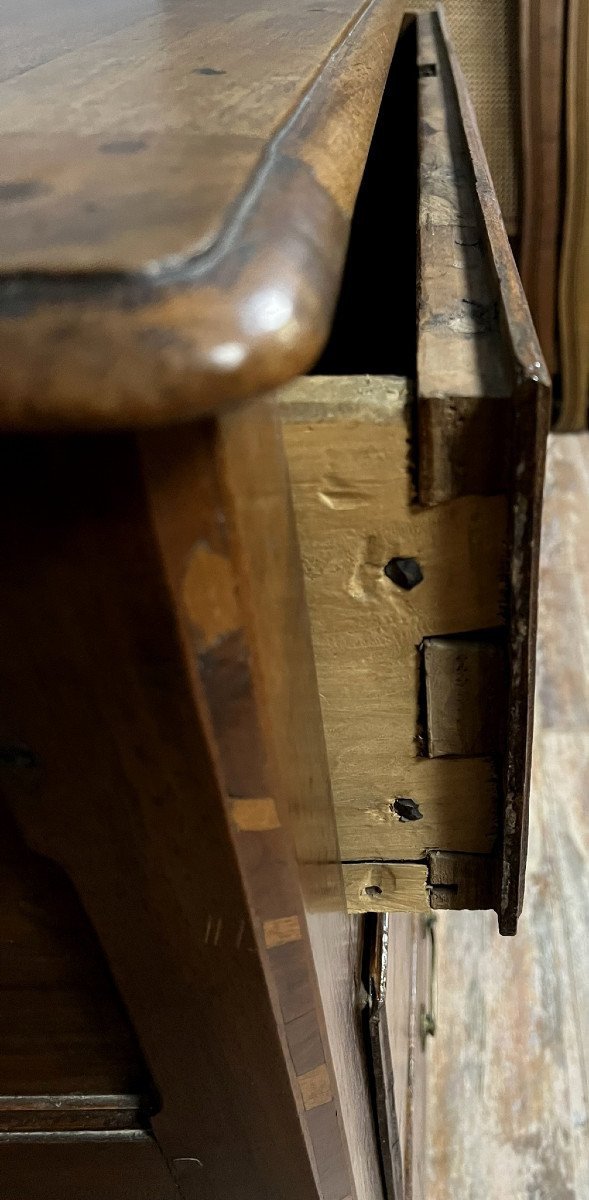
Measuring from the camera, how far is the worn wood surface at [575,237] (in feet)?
5.08

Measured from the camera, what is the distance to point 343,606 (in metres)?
0.32

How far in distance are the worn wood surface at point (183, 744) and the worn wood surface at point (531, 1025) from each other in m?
0.69

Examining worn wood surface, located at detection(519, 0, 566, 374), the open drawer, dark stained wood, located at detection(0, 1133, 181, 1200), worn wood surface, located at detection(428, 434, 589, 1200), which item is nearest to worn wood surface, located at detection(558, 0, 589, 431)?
worn wood surface, located at detection(519, 0, 566, 374)

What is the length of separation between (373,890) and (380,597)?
0.19 meters

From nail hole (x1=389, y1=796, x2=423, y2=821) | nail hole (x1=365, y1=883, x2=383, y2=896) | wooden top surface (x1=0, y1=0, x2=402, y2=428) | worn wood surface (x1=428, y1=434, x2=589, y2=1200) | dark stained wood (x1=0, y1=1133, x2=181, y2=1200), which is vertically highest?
wooden top surface (x1=0, y1=0, x2=402, y2=428)

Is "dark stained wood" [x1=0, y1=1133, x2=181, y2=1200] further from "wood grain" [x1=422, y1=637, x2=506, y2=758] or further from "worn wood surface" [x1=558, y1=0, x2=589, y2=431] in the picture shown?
"worn wood surface" [x1=558, y1=0, x2=589, y2=431]

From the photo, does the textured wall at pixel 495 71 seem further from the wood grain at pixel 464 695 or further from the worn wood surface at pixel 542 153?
the wood grain at pixel 464 695

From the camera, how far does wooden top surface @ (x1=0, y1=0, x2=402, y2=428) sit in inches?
6.2

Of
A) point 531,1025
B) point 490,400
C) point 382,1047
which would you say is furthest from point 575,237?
point 490,400

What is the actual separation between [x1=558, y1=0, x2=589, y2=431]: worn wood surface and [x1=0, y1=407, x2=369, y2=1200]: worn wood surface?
1613 mm

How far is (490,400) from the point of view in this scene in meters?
0.25

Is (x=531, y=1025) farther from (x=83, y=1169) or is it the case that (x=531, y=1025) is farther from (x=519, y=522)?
(x=519, y=522)

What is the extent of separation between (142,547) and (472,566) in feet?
0.45

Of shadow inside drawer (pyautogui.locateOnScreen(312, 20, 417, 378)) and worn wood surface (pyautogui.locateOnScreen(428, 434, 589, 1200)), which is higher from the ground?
shadow inside drawer (pyautogui.locateOnScreen(312, 20, 417, 378))
